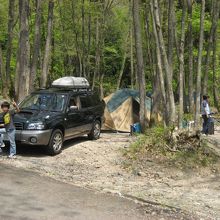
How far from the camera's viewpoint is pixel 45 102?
13180mm

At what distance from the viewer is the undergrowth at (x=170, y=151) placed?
11.5 m

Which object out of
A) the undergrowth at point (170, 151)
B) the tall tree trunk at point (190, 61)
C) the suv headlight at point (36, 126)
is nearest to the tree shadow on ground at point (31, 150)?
the suv headlight at point (36, 126)

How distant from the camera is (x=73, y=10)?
102ft

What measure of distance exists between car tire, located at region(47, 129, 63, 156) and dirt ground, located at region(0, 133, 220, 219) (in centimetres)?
16

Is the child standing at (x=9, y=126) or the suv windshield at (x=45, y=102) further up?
the suv windshield at (x=45, y=102)

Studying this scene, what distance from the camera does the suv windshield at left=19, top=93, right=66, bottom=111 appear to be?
1295cm

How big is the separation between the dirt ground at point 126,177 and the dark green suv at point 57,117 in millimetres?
518

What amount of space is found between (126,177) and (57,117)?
9.68ft

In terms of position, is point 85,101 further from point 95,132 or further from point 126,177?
point 126,177

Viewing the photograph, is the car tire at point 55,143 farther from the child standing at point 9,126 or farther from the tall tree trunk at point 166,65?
the tall tree trunk at point 166,65

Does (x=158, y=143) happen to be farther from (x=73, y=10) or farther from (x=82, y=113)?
(x=73, y=10)

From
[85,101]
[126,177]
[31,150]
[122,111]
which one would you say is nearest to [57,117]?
[31,150]

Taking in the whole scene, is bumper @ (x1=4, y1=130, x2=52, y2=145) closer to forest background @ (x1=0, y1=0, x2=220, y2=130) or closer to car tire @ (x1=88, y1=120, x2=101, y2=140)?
car tire @ (x1=88, y1=120, x2=101, y2=140)

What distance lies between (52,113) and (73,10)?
1995 centimetres
